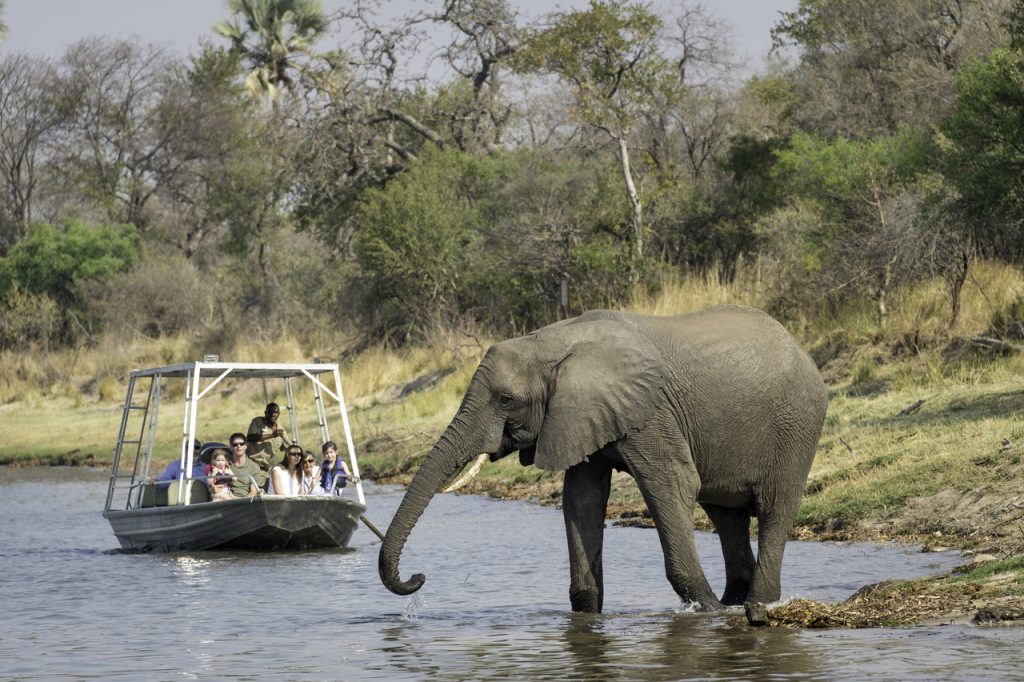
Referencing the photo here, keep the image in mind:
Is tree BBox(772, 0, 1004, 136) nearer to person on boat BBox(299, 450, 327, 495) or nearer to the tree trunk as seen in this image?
the tree trunk

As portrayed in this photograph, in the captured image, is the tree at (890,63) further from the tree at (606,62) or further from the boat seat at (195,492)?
the boat seat at (195,492)

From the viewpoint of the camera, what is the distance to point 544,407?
10.1 meters

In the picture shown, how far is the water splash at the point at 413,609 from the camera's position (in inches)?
471

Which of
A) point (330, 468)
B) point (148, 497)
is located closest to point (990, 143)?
point (330, 468)

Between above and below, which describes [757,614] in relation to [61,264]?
below

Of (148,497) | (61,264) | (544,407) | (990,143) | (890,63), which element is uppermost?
(890,63)

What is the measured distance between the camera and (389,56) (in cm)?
4391

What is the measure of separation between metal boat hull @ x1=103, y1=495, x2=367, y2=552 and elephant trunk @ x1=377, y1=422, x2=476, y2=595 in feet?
23.7

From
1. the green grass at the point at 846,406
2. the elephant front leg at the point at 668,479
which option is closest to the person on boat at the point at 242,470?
the green grass at the point at 846,406

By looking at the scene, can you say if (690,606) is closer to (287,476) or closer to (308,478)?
(287,476)

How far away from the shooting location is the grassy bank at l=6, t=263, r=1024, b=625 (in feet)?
44.7

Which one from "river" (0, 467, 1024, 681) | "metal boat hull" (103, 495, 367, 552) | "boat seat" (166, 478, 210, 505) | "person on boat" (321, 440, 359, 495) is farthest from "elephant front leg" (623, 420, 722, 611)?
"boat seat" (166, 478, 210, 505)

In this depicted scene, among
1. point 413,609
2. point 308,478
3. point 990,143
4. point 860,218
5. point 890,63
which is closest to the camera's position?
point 413,609

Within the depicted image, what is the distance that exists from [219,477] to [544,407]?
8.32 metres
